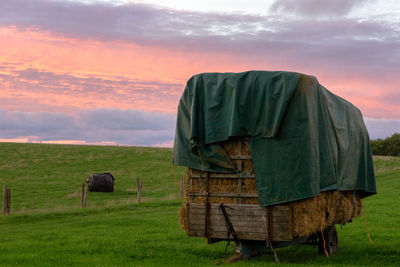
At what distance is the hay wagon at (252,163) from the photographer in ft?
37.3

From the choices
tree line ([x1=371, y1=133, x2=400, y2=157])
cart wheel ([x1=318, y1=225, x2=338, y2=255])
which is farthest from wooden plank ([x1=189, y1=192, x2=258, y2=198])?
tree line ([x1=371, y1=133, x2=400, y2=157])

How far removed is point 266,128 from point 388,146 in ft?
360

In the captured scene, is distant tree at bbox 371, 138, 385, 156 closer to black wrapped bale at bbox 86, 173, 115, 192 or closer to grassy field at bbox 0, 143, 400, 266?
grassy field at bbox 0, 143, 400, 266

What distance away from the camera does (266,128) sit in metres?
11.5

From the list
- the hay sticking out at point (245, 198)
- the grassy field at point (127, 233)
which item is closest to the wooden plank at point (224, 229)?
the hay sticking out at point (245, 198)

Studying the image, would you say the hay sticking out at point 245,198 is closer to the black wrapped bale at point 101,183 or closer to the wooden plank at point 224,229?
the wooden plank at point 224,229

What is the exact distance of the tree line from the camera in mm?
110356

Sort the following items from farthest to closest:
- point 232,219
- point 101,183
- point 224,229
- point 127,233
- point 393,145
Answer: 1. point 393,145
2. point 101,183
3. point 127,233
4. point 224,229
5. point 232,219

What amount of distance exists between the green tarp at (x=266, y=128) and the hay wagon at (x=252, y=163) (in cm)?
2

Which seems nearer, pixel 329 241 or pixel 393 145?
pixel 329 241

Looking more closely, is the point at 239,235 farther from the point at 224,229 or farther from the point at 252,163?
the point at 252,163

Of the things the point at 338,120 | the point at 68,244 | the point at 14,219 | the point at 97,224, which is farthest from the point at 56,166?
the point at 338,120

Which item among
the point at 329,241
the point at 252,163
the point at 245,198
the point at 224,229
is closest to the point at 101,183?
the point at 329,241

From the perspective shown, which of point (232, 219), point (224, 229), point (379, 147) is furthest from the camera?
point (379, 147)
